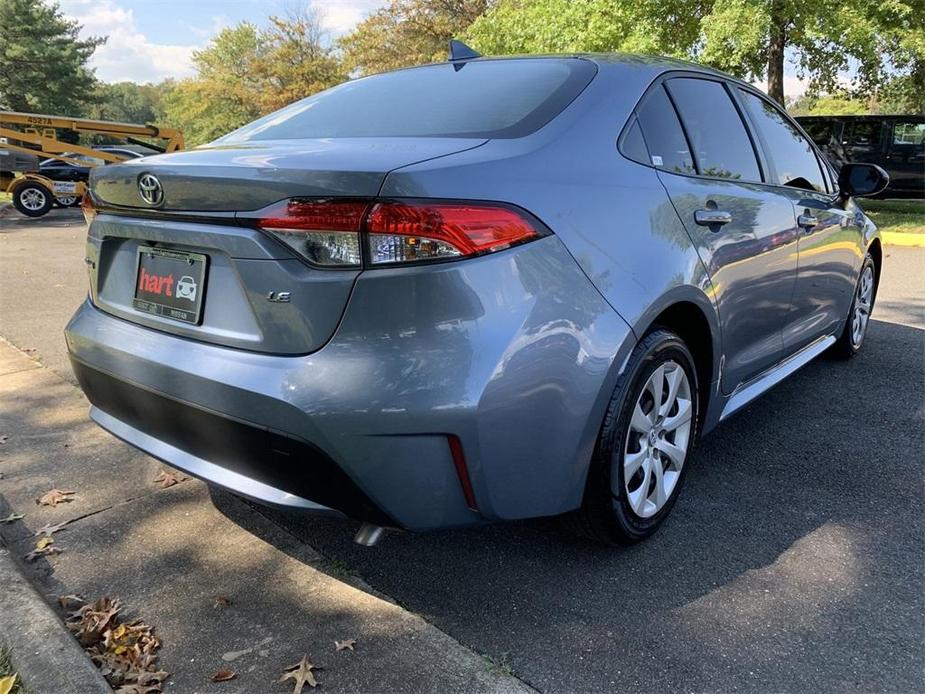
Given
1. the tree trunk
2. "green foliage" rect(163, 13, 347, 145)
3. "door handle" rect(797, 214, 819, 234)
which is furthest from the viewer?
"green foliage" rect(163, 13, 347, 145)

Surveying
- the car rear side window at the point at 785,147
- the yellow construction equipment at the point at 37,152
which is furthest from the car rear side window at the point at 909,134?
the yellow construction equipment at the point at 37,152

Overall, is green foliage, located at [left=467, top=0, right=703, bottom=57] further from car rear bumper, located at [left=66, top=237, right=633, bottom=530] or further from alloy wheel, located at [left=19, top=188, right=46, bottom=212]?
car rear bumper, located at [left=66, top=237, right=633, bottom=530]

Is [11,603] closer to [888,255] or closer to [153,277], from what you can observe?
[153,277]

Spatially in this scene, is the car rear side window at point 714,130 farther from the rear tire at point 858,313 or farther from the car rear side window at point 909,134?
the car rear side window at point 909,134

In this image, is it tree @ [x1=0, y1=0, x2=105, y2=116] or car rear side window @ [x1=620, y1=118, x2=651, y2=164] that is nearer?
car rear side window @ [x1=620, y1=118, x2=651, y2=164]

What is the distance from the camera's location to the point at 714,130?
116 inches

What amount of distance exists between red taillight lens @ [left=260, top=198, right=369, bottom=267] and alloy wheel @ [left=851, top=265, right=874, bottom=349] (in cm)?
383

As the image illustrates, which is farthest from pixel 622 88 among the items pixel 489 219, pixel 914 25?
pixel 914 25

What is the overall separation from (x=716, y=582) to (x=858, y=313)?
3.12 metres

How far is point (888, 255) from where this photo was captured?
31.9ft

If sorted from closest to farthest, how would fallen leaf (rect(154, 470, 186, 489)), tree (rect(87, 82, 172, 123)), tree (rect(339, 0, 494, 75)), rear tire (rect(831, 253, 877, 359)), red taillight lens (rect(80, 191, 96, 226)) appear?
red taillight lens (rect(80, 191, 96, 226)), fallen leaf (rect(154, 470, 186, 489)), rear tire (rect(831, 253, 877, 359)), tree (rect(339, 0, 494, 75)), tree (rect(87, 82, 172, 123))

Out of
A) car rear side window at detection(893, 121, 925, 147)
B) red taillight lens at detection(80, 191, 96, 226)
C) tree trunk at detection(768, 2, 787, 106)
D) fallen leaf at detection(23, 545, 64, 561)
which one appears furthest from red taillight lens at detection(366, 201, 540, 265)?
car rear side window at detection(893, 121, 925, 147)

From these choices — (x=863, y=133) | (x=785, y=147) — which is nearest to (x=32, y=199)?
(x=785, y=147)

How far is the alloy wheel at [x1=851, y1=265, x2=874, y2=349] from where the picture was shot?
462 cm
